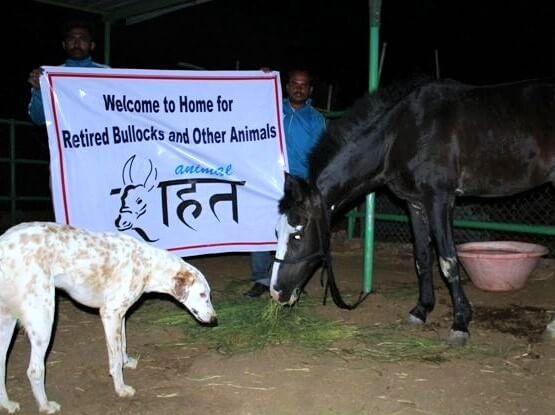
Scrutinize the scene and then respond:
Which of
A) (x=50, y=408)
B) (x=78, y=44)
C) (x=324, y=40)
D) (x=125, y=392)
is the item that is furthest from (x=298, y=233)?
(x=324, y=40)

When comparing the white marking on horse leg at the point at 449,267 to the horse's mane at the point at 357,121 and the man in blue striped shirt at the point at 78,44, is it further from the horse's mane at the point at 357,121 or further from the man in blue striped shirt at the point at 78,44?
the man in blue striped shirt at the point at 78,44

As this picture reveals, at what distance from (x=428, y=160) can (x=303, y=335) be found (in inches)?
67.9

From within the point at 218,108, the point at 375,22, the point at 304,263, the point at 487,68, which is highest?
the point at 487,68

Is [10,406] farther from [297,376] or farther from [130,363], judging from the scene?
[297,376]

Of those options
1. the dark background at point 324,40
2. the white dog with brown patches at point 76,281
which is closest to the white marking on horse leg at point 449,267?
the white dog with brown patches at point 76,281

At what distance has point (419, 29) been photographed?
26750mm

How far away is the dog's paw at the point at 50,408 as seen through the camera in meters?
3.35

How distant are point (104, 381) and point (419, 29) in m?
25.9

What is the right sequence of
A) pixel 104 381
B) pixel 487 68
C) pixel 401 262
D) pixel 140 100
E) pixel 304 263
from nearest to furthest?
pixel 104 381
pixel 304 263
pixel 140 100
pixel 401 262
pixel 487 68

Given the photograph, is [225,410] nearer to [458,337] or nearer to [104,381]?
[104,381]

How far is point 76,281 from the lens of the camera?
3.52 meters

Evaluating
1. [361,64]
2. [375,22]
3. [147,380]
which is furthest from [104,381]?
[361,64]

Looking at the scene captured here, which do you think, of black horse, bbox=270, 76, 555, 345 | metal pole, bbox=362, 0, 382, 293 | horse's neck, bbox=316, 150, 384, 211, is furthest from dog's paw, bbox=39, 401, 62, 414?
metal pole, bbox=362, 0, 382, 293

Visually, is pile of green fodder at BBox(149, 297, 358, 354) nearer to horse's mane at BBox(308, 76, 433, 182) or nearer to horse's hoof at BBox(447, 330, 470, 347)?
horse's hoof at BBox(447, 330, 470, 347)
